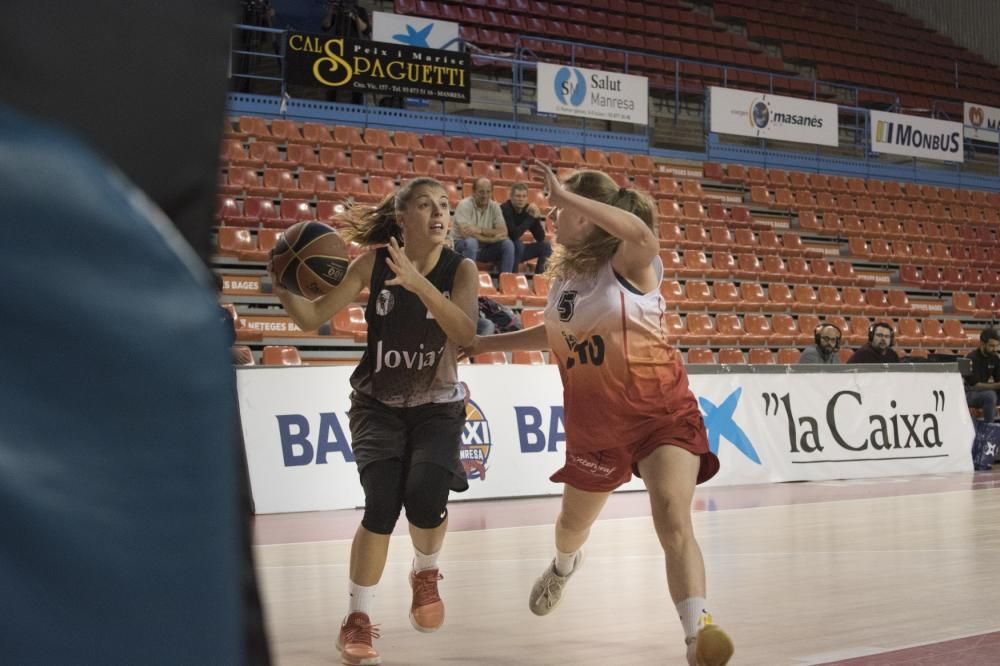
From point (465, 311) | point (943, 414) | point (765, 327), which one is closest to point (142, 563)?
point (465, 311)

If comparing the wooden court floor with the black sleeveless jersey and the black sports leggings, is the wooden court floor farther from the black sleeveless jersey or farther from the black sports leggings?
the black sleeveless jersey

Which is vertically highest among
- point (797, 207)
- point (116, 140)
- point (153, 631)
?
point (797, 207)

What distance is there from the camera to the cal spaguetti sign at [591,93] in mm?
18141

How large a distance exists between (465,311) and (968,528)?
4.69m

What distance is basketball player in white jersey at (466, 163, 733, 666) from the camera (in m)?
3.89

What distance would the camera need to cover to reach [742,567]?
6.21 metres

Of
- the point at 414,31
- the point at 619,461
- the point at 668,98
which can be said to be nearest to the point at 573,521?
the point at 619,461

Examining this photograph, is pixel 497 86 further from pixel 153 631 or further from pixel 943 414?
pixel 153 631

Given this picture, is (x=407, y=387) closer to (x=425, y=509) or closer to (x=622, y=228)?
(x=425, y=509)

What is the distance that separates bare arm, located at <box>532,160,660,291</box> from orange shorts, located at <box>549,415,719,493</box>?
542 mm

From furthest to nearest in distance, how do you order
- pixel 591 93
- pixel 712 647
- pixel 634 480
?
pixel 591 93 → pixel 634 480 → pixel 712 647

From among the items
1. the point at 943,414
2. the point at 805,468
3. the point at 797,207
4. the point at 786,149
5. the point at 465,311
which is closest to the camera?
the point at 465,311

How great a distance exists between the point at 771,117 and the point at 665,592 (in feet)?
52.8

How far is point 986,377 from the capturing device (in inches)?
555
